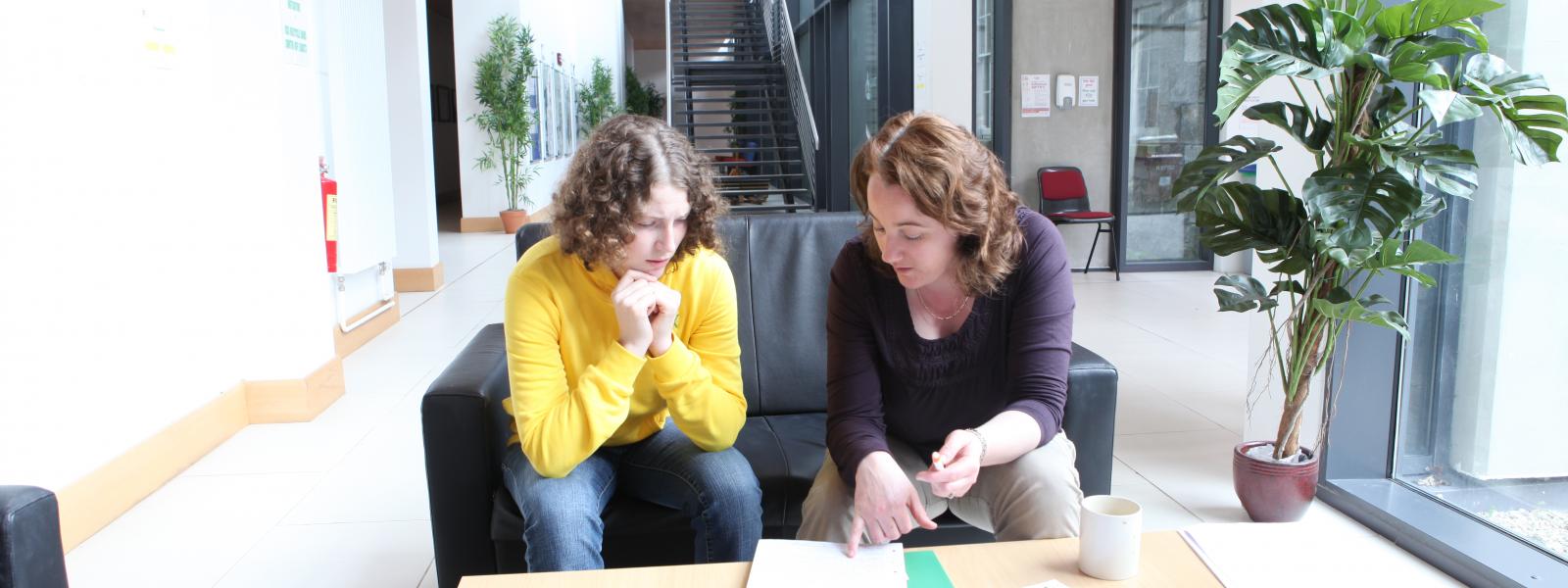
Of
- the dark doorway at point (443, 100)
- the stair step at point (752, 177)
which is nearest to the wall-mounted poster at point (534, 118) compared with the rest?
the stair step at point (752, 177)

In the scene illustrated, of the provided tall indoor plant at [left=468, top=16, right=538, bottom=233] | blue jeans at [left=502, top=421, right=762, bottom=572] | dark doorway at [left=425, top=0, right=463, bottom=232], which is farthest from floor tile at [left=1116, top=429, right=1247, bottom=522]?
dark doorway at [left=425, top=0, right=463, bottom=232]

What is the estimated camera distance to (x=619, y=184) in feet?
5.68

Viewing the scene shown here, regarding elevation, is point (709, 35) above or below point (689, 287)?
above

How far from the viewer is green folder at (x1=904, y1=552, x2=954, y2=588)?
1253 millimetres

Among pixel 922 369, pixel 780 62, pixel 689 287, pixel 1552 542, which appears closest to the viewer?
pixel 922 369

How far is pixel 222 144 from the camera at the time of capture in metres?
3.44

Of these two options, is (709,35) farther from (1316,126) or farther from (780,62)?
(1316,126)

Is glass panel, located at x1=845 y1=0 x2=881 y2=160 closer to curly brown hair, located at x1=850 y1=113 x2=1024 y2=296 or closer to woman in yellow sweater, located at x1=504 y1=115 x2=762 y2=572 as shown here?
woman in yellow sweater, located at x1=504 y1=115 x2=762 y2=572

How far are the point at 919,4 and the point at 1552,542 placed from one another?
15.2 feet

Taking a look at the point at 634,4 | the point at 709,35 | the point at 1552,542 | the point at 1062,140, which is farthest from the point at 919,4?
the point at 634,4

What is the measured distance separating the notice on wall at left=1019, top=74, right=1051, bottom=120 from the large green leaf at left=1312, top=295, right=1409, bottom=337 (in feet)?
16.1

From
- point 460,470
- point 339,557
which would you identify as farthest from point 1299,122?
point 339,557

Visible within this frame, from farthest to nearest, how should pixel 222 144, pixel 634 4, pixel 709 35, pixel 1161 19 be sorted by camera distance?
1. pixel 634 4
2. pixel 709 35
3. pixel 1161 19
4. pixel 222 144

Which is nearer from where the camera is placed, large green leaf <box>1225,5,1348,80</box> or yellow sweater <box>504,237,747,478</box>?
yellow sweater <box>504,237,747,478</box>
